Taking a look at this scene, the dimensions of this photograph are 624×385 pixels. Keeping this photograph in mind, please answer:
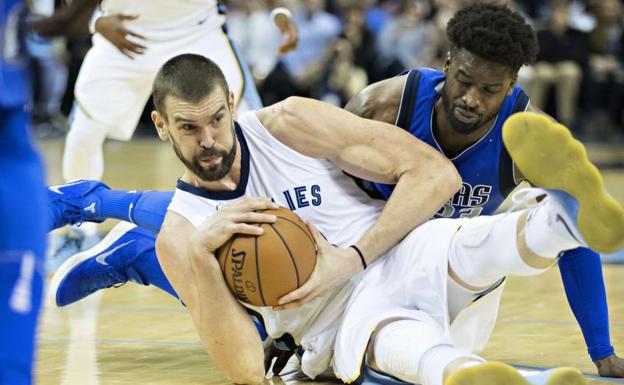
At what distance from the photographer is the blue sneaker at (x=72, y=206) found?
4.62m

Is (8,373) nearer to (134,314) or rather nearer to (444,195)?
(444,195)

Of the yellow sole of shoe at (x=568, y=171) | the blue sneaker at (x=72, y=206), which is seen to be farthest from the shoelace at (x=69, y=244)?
the yellow sole of shoe at (x=568, y=171)

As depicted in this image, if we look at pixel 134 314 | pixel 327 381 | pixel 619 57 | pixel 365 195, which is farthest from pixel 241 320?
pixel 619 57

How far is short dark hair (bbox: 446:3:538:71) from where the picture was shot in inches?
151

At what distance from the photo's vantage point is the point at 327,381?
148 inches

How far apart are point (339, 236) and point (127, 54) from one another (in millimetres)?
2949

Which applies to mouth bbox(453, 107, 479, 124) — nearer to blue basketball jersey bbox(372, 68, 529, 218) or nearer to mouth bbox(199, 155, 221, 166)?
blue basketball jersey bbox(372, 68, 529, 218)

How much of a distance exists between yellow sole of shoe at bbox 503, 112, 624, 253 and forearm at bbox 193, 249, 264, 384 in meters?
1.01

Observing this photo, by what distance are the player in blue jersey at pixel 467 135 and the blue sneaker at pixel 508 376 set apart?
0.95m

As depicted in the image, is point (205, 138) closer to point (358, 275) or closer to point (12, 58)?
point (358, 275)

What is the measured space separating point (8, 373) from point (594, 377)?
82.1 inches

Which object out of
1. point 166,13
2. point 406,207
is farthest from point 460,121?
point 166,13

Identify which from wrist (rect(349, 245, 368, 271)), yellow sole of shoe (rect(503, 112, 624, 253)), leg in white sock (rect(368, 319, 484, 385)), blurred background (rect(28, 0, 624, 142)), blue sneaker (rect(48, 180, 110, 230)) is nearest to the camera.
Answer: yellow sole of shoe (rect(503, 112, 624, 253))

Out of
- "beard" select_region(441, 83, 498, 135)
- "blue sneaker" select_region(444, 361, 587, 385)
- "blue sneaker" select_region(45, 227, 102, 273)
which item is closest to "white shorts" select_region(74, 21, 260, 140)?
"blue sneaker" select_region(45, 227, 102, 273)
